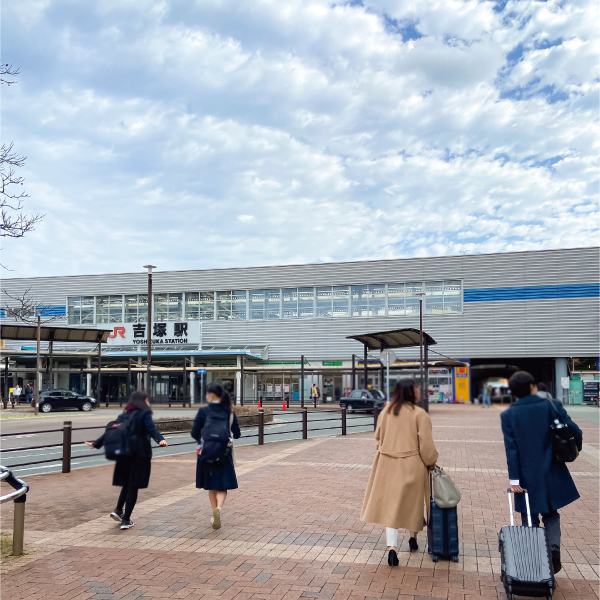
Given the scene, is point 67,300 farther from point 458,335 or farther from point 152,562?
point 152,562

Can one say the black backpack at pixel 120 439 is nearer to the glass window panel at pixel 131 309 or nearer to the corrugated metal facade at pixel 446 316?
the corrugated metal facade at pixel 446 316

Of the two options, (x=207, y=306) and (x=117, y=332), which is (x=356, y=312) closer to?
(x=207, y=306)

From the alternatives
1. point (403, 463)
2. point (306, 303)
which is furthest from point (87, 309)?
point (403, 463)

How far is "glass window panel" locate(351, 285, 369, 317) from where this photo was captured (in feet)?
160

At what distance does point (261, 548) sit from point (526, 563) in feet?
8.48

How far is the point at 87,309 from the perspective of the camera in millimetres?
54031

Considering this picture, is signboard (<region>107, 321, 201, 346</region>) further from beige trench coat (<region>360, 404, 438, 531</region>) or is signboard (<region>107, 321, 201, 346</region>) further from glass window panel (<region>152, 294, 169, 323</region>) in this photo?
beige trench coat (<region>360, 404, 438, 531</region>)

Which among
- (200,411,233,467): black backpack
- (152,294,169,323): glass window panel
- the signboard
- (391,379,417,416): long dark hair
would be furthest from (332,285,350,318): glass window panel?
(391,379,417,416): long dark hair

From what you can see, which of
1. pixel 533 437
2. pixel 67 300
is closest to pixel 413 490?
pixel 533 437

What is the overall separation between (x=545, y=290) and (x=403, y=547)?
42519 mm

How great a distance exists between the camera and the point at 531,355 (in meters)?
45.1

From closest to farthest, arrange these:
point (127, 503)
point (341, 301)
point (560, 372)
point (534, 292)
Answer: point (127, 503)
point (560, 372)
point (534, 292)
point (341, 301)

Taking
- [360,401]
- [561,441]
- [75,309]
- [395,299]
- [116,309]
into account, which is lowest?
[360,401]

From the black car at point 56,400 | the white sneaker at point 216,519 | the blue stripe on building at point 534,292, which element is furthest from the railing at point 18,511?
the blue stripe on building at point 534,292
